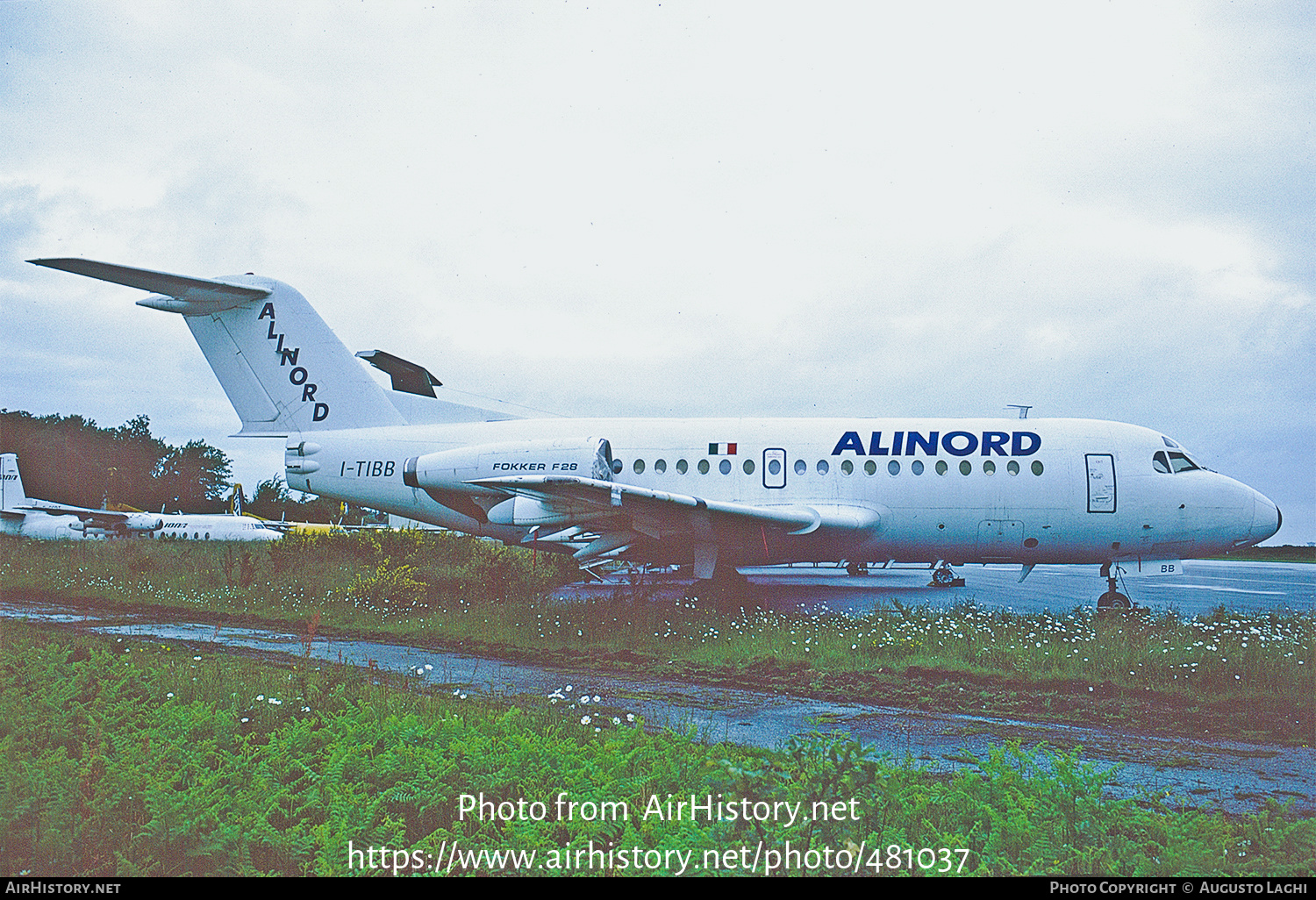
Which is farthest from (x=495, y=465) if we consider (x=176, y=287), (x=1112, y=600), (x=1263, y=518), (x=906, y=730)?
(x=1263, y=518)

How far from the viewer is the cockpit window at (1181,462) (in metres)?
14.5

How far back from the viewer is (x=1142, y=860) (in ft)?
11.5

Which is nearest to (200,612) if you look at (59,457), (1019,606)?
(1019,606)

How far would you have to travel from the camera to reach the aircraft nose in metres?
14.2

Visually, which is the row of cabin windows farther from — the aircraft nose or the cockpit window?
the aircraft nose

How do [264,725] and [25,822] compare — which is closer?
[25,822]

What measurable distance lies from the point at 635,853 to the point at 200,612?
12.5 meters

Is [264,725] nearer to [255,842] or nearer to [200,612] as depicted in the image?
[255,842]

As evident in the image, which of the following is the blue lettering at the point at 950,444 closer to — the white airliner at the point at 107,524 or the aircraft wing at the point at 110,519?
the white airliner at the point at 107,524

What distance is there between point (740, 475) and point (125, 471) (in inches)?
2067

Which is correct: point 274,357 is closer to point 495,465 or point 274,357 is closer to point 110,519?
point 495,465

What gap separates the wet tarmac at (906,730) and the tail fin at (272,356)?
744 centimetres

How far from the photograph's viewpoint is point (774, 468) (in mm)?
14844
